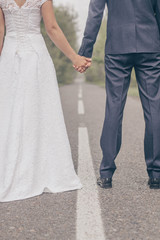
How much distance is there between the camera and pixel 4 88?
131 inches

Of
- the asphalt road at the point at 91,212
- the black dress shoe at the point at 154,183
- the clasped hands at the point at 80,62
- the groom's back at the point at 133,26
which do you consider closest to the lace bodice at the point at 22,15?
the clasped hands at the point at 80,62

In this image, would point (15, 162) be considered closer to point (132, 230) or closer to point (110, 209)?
point (110, 209)

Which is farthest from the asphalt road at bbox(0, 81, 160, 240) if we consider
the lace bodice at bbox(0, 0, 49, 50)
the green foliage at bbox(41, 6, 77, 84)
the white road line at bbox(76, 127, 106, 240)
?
the green foliage at bbox(41, 6, 77, 84)

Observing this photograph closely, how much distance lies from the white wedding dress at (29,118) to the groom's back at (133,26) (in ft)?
2.02

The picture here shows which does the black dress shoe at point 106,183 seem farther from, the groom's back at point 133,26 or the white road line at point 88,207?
the groom's back at point 133,26

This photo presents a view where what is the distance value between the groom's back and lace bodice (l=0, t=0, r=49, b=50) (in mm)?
626

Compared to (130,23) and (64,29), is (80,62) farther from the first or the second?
(64,29)

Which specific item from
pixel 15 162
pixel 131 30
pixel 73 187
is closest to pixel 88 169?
pixel 73 187

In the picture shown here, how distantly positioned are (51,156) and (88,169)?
843mm

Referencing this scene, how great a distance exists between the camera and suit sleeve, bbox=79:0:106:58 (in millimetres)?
3330

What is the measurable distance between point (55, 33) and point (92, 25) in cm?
36

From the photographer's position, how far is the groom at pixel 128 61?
10.7ft

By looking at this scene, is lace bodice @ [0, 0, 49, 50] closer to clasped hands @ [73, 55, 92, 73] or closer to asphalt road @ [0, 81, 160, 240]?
clasped hands @ [73, 55, 92, 73]

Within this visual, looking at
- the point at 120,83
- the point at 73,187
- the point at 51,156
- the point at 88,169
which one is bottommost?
the point at 88,169
